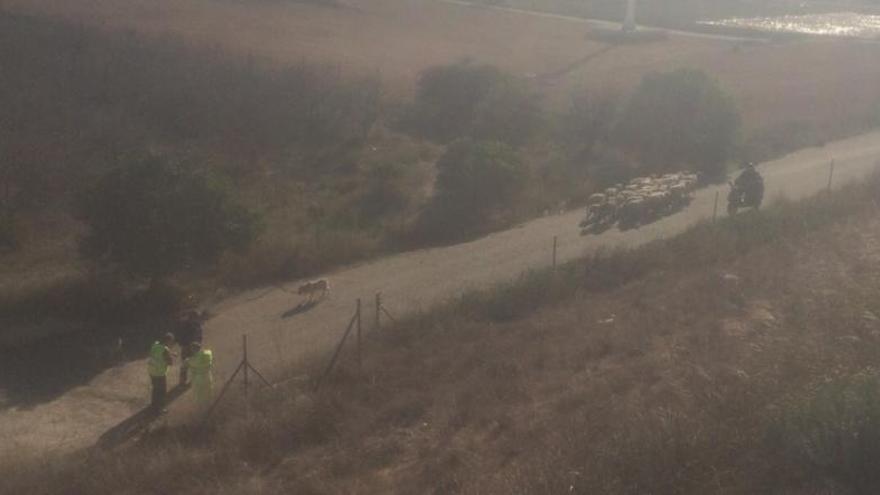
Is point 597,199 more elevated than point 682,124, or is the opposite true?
point 682,124

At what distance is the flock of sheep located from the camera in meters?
25.4

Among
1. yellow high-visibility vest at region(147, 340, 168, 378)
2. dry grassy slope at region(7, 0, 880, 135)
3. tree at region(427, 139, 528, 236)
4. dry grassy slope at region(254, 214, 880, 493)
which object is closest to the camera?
dry grassy slope at region(254, 214, 880, 493)

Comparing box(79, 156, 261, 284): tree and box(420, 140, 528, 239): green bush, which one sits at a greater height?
box(79, 156, 261, 284): tree

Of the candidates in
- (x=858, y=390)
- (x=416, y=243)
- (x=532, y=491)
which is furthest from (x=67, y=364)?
(x=858, y=390)

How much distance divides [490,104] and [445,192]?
32.6 ft

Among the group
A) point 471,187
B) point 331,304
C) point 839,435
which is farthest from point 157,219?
point 839,435

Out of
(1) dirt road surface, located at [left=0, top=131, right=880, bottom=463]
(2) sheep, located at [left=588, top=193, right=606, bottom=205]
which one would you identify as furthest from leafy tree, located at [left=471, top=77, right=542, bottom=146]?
(2) sheep, located at [left=588, top=193, right=606, bottom=205]

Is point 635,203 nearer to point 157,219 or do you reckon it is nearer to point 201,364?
point 157,219

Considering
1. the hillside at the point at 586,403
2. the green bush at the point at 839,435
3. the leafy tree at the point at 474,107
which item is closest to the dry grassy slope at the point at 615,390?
the hillside at the point at 586,403

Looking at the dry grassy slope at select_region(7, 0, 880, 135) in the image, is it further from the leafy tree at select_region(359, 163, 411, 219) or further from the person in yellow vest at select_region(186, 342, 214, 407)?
the person in yellow vest at select_region(186, 342, 214, 407)

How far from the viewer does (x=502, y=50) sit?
177 feet

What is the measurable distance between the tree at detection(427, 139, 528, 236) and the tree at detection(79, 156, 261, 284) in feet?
20.6

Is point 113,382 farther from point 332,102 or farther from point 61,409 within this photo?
point 332,102

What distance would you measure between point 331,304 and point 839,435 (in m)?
13.0
